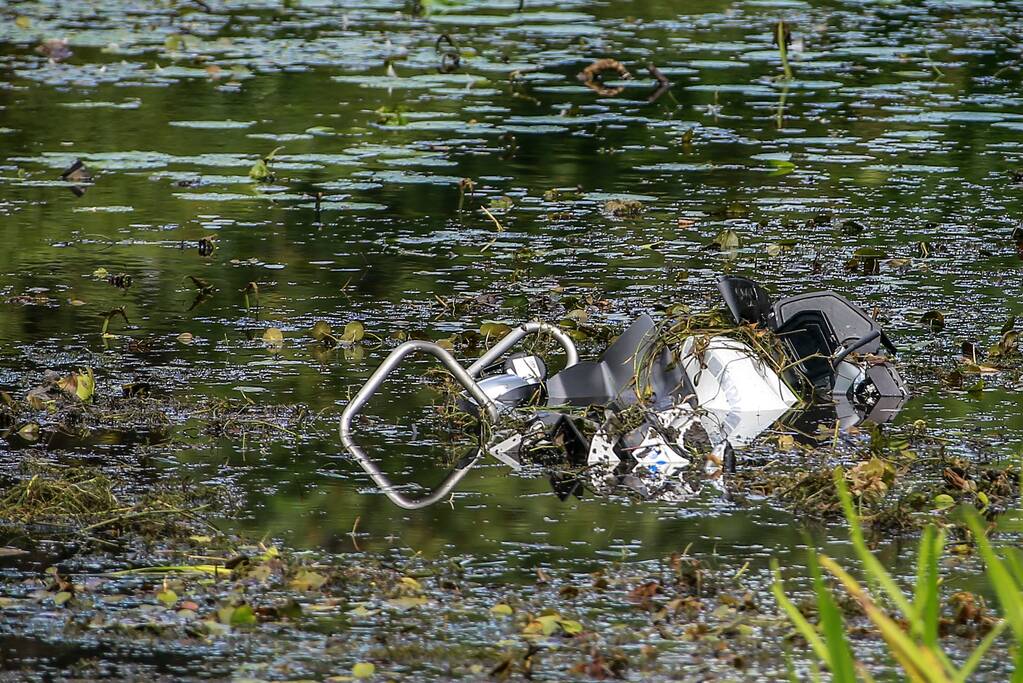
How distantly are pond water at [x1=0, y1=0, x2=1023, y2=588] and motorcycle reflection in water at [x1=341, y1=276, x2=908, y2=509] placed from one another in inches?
9.5

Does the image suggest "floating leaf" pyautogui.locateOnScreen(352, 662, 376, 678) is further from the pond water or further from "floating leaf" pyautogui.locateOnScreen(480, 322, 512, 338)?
"floating leaf" pyautogui.locateOnScreen(480, 322, 512, 338)

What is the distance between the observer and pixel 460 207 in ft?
40.4

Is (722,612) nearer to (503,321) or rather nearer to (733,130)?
(503,321)

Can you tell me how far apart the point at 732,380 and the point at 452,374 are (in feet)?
3.87

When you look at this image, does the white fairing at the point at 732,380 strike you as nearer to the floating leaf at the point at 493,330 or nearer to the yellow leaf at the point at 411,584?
the floating leaf at the point at 493,330

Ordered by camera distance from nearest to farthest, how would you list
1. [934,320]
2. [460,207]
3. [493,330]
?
[493,330]
[934,320]
[460,207]

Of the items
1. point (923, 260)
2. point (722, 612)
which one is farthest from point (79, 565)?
point (923, 260)

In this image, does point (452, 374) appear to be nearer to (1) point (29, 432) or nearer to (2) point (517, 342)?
(2) point (517, 342)

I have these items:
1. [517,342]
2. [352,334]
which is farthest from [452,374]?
[352,334]

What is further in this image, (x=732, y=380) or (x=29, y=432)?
(x=732, y=380)

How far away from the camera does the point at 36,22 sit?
21.6 metres

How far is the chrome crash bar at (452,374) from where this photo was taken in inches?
268

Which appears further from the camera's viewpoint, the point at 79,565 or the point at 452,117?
the point at 452,117

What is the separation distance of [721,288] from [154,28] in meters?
14.4
